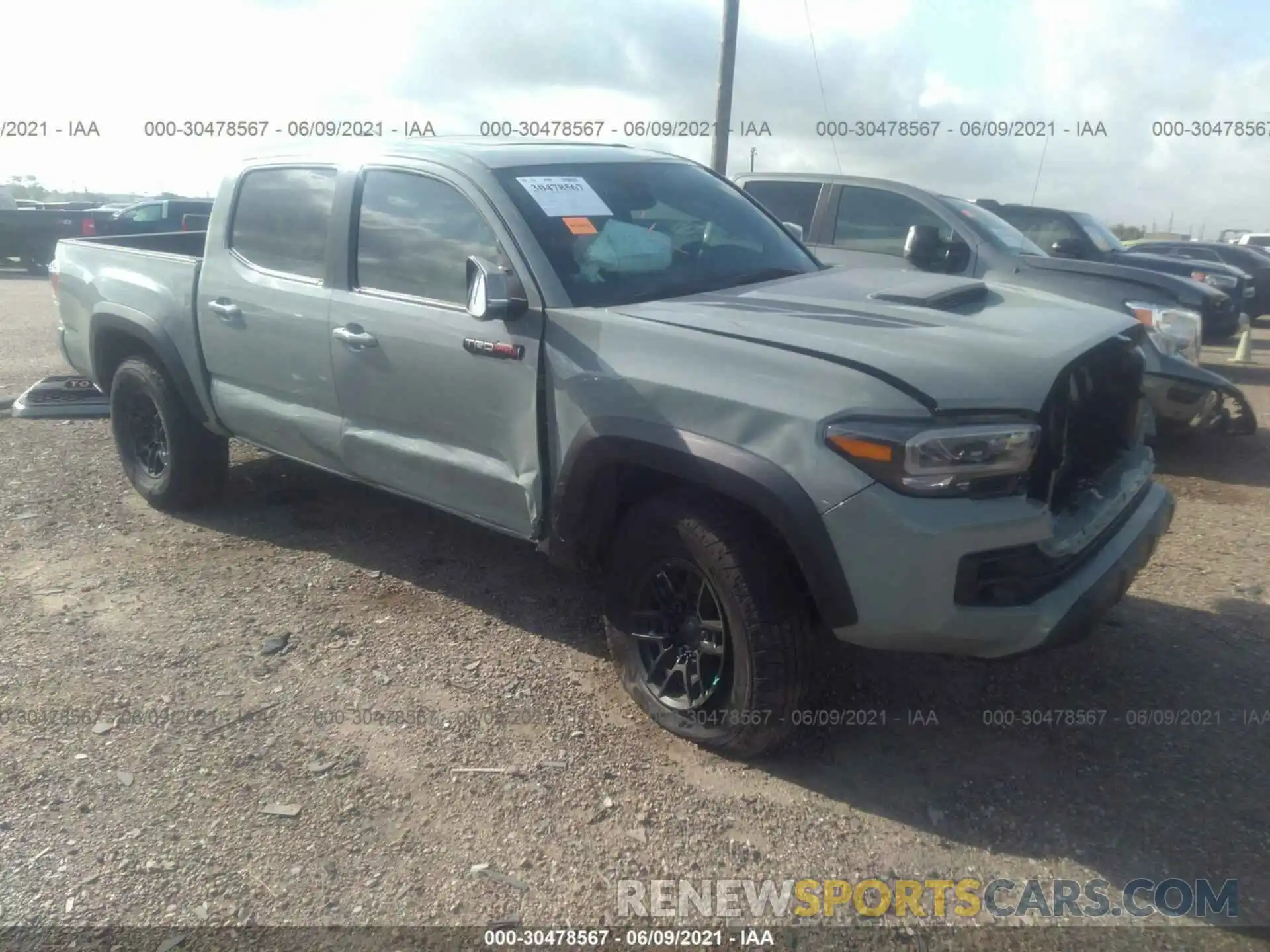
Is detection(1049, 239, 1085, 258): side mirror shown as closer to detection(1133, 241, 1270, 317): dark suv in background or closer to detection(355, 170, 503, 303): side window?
detection(355, 170, 503, 303): side window

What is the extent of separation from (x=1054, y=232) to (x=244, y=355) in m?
8.83

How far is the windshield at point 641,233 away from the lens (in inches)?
141

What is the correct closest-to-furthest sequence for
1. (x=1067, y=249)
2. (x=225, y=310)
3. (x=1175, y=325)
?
1. (x=225, y=310)
2. (x=1175, y=325)
3. (x=1067, y=249)

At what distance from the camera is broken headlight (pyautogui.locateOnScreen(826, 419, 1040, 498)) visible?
2.67 meters

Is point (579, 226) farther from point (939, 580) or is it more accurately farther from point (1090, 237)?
point (1090, 237)

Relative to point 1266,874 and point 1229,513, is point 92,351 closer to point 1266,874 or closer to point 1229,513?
point 1266,874

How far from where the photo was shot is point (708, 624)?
3166 mm

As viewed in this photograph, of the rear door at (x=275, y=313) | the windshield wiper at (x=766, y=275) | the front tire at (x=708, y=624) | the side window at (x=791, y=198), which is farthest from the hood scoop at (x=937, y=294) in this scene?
the side window at (x=791, y=198)

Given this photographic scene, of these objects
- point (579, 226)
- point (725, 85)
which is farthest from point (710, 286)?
point (725, 85)

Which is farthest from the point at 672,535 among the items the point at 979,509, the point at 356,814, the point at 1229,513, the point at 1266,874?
the point at 1229,513

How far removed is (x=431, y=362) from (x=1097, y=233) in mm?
9316

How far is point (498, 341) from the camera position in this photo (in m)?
3.52

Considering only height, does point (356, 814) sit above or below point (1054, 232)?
below

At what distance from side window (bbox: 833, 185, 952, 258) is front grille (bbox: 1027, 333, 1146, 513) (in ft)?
13.2
